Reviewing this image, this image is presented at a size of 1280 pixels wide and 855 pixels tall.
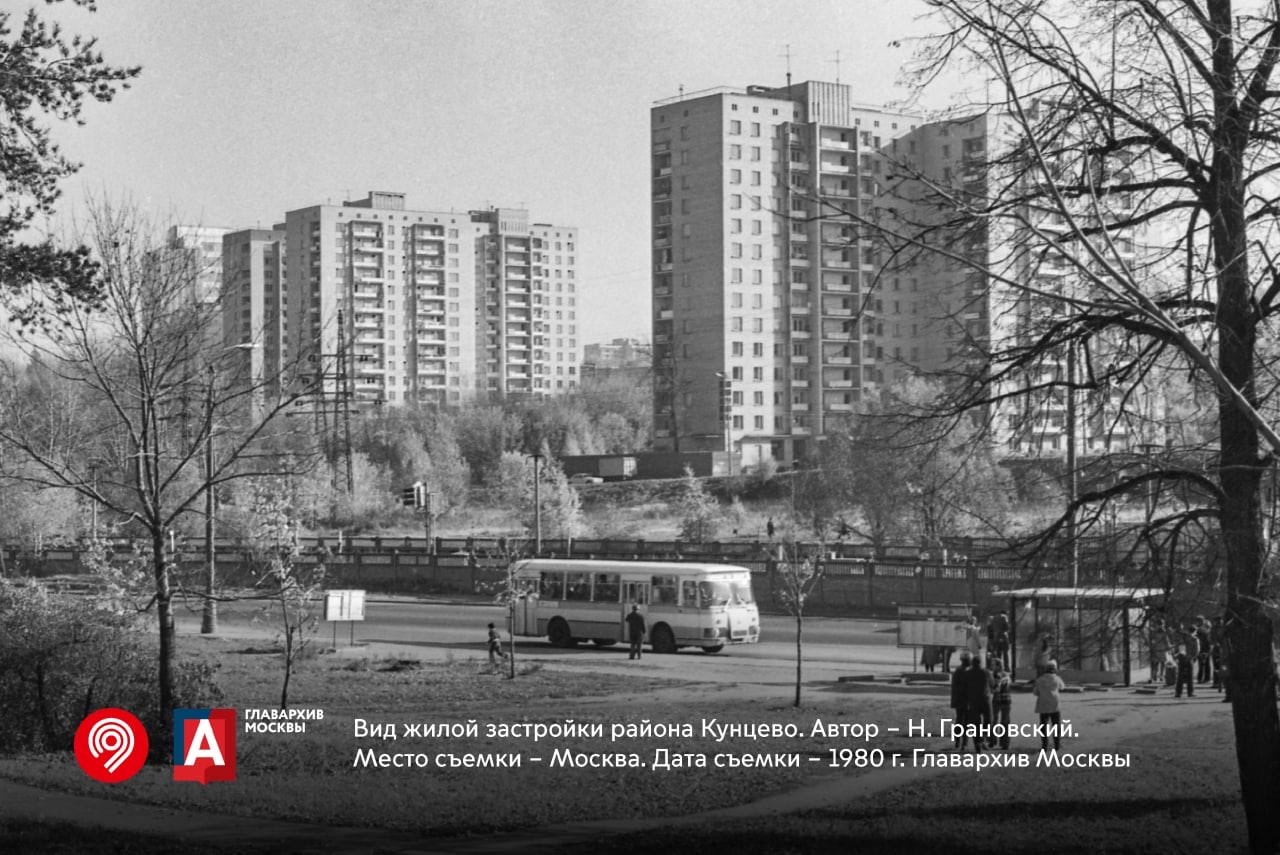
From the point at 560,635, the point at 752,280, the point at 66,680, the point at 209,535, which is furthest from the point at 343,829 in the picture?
the point at 752,280

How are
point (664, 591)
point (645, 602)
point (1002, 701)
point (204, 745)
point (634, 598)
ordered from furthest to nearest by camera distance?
1. point (634, 598)
2. point (645, 602)
3. point (664, 591)
4. point (1002, 701)
5. point (204, 745)

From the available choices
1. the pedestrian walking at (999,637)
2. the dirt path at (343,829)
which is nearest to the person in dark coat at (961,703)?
the dirt path at (343,829)

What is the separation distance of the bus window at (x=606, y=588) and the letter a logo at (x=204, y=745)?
20.6m

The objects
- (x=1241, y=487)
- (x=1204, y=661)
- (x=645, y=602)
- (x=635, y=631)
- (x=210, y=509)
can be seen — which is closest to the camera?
(x=1241, y=487)

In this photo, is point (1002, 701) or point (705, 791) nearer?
point (705, 791)

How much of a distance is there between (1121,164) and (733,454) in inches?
3536

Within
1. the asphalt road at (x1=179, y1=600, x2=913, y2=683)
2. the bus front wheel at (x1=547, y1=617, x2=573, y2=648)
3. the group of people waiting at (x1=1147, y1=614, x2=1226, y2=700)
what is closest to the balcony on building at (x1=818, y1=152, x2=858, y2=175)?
the asphalt road at (x1=179, y1=600, x2=913, y2=683)

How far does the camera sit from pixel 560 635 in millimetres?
41031

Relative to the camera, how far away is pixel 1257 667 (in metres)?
13.1

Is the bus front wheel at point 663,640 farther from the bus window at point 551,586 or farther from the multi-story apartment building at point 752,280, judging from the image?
the multi-story apartment building at point 752,280

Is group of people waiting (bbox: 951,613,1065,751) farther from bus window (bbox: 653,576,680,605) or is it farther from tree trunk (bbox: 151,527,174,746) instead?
bus window (bbox: 653,576,680,605)

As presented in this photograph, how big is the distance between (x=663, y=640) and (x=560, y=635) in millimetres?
3476

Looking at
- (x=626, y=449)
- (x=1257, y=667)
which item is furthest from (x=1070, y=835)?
(x=626, y=449)

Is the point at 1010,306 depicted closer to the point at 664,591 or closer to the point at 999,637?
the point at 999,637
